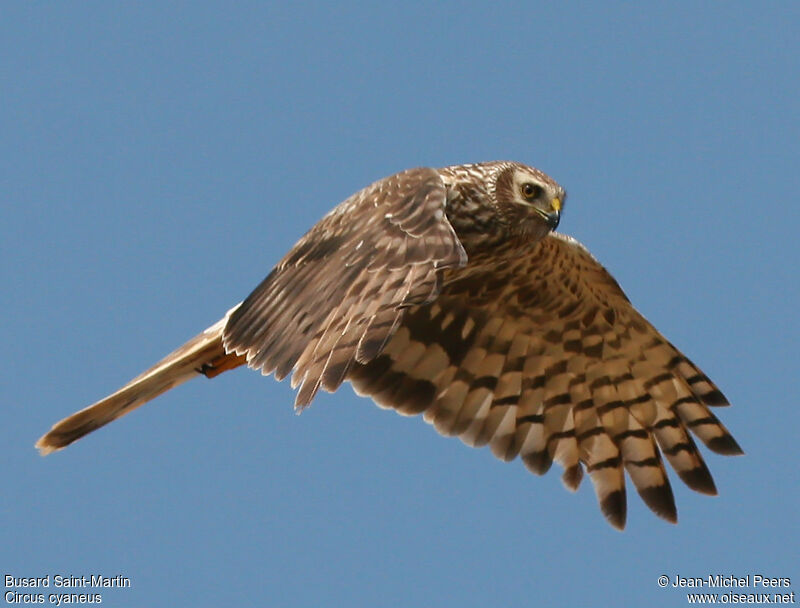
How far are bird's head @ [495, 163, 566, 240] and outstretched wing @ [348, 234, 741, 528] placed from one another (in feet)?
2.50

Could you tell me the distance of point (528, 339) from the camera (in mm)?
9562

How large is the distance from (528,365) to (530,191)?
152 centimetres

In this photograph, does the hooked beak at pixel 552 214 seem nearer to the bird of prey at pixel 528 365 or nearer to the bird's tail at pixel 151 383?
the bird of prey at pixel 528 365

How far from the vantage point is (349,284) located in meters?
7.41

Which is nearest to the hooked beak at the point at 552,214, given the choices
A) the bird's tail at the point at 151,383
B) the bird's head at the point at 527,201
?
the bird's head at the point at 527,201

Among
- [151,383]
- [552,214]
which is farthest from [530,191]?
[151,383]

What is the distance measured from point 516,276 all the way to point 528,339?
0.49m

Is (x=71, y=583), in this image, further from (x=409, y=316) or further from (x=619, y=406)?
(x=619, y=406)

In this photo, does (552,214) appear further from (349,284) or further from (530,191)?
(349,284)

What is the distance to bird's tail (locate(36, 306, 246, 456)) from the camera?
8719mm

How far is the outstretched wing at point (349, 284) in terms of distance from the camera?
6.97m

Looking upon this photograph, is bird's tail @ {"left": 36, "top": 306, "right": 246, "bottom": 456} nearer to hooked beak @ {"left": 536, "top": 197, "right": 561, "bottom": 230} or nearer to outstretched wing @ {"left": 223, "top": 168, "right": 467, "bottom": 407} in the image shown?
outstretched wing @ {"left": 223, "top": 168, "right": 467, "bottom": 407}

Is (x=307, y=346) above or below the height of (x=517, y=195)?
below

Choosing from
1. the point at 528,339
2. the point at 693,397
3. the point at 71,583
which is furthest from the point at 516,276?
the point at 71,583
